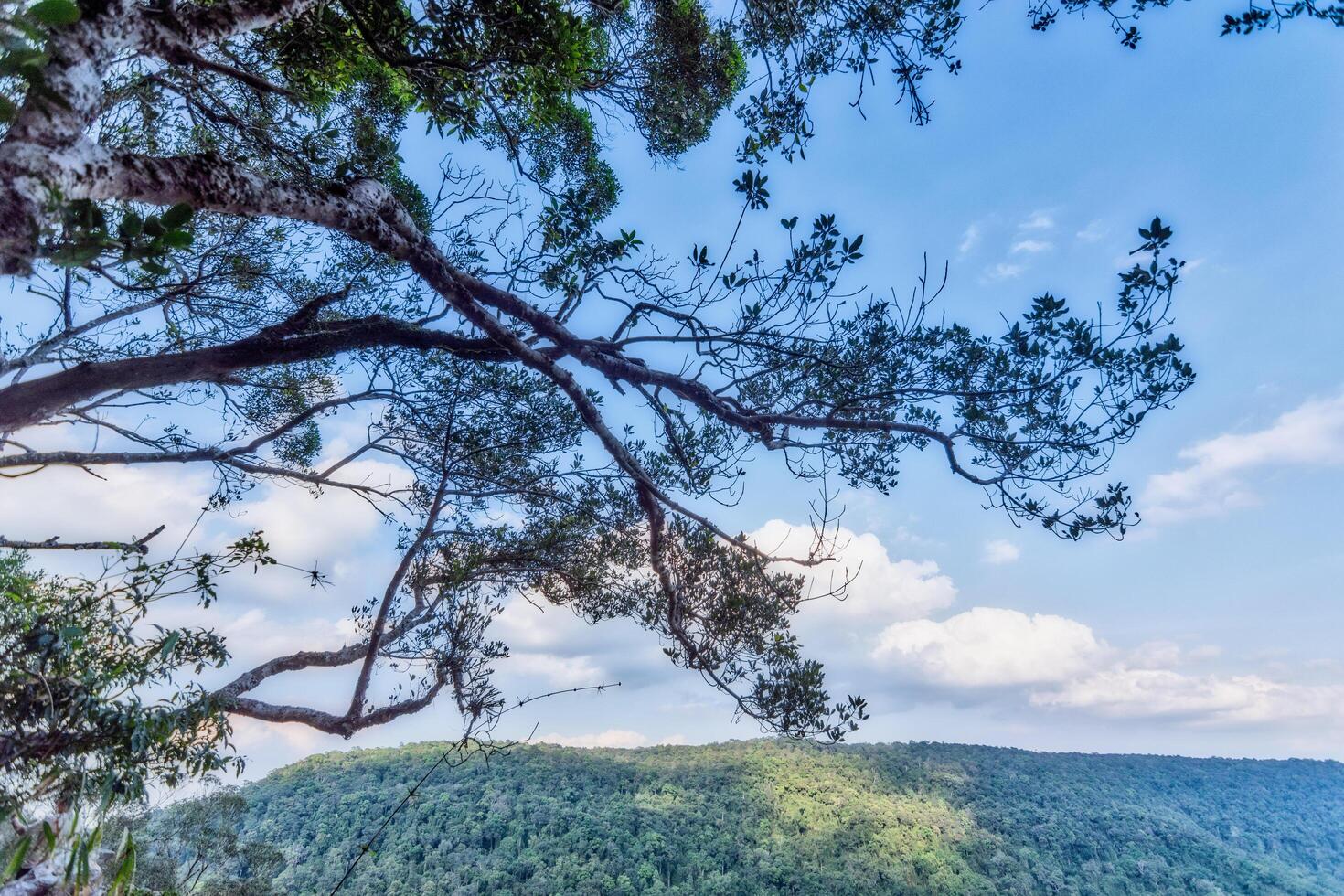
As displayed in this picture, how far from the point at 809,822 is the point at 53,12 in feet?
89.8

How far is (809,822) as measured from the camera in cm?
2444

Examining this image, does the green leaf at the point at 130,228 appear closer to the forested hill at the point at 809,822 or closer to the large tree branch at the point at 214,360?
the large tree branch at the point at 214,360

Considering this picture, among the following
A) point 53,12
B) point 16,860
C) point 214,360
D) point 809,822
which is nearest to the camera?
point 53,12

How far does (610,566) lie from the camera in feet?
16.9

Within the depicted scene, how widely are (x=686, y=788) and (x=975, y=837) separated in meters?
10.2

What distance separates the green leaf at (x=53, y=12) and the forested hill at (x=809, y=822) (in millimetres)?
18264

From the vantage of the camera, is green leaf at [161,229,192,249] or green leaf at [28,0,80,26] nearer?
green leaf at [28,0,80,26]

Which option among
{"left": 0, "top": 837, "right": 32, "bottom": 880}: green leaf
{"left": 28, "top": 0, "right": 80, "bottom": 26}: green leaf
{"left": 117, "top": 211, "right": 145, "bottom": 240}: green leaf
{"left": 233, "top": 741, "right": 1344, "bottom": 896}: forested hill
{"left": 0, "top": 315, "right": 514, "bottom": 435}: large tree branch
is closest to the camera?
{"left": 28, "top": 0, "right": 80, "bottom": 26}: green leaf

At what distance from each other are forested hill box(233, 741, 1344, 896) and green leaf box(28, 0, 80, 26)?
719 inches

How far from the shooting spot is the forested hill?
19047mm

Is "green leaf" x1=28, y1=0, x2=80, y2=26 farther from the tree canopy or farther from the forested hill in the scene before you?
the forested hill

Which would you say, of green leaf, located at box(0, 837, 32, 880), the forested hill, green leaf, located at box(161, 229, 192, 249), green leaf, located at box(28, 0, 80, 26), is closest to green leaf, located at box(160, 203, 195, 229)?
green leaf, located at box(161, 229, 192, 249)

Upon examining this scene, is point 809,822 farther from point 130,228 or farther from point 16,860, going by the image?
point 130,228

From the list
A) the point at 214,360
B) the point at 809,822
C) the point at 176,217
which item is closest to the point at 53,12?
the point at 176,217
